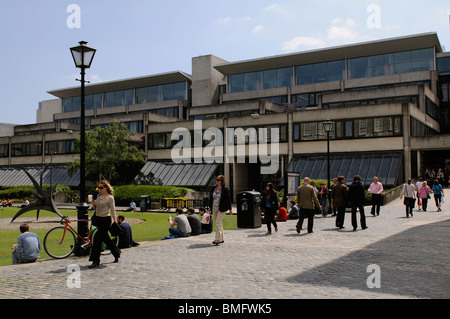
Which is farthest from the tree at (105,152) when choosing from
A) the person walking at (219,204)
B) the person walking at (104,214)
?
the person walking at (104,214)

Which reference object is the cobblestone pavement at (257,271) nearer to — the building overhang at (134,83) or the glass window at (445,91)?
the glass window at (445,91)

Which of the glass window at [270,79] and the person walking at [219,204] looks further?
the glass window at [270,79]

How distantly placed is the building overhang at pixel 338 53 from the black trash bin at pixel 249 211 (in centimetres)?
4298

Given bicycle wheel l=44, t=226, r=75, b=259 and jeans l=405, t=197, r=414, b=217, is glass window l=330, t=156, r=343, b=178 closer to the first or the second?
jeans l=405, t=197, r=414, b=217

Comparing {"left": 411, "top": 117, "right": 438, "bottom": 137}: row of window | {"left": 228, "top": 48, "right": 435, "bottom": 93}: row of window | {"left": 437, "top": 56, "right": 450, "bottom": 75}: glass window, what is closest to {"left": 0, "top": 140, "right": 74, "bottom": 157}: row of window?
{"left": 228, "top": 48, "right": 435, "bottom": 93}: row of window

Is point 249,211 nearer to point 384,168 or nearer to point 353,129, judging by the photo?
point 384,168

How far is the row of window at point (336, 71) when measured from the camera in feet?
181

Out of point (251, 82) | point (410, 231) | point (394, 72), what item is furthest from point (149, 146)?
point (410, 231)

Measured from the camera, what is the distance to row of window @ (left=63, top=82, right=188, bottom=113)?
7281 centimetres

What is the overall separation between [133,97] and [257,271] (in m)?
70.5

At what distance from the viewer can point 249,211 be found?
17.2 meters

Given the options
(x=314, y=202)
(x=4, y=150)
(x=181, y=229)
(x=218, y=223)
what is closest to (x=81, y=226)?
(x=218, y=223)

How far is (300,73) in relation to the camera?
61.8 meters

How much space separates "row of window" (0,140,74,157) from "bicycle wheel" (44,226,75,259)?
50.8m
